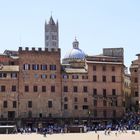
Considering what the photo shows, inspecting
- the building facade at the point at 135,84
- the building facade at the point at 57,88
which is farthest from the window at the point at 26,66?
the building facade at the point at 135,84

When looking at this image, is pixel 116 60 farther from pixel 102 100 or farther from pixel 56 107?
pixel 56 107

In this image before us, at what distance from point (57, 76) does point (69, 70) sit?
2.94 metres

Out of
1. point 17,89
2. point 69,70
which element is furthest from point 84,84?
point 17,89

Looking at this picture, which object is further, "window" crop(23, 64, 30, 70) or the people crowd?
"window" crop(23, 64, 30, 70)

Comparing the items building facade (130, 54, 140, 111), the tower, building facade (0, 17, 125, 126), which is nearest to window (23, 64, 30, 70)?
building facade (0, 17, 125, 126)

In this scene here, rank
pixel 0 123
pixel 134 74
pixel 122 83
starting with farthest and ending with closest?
pixel 134 74 < pixel 122 83 < pixel 0 123

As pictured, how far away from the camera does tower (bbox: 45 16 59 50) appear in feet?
538

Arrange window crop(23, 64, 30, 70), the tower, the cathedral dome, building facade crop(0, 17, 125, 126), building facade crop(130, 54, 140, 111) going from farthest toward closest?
the tower → the cathedral dome → building facade crop(130, 54, 140, 111) → window crop(23, 64, 30, 70) → building facade crop(0, 17, 125, 126)

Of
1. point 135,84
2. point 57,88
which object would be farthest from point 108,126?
point 135,84

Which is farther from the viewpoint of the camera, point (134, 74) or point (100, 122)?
point (134, 74)

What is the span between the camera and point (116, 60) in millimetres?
104688

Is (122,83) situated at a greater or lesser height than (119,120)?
greater

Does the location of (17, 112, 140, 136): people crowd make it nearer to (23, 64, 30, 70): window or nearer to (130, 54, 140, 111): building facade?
(130, 54, 140, 111): building facade

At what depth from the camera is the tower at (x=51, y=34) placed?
164 meters
